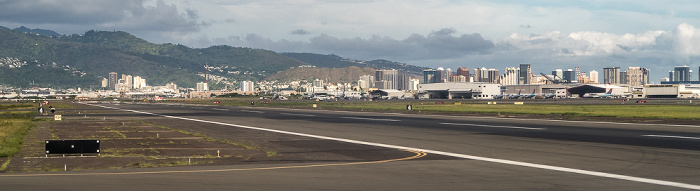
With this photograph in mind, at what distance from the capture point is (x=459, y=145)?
2784cm

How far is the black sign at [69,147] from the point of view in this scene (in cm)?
2261

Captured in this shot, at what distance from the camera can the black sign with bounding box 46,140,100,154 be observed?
22.6m

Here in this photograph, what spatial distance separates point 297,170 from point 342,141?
41.5 feet

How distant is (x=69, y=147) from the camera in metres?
22.7

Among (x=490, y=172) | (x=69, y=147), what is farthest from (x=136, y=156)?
(x=490, y=172)

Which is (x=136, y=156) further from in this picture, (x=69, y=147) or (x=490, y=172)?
(x=490, y=172)

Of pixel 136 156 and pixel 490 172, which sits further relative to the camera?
pixel 136 156

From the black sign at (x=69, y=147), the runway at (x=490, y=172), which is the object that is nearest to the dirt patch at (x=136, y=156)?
the black sign at (x=69, y=147)

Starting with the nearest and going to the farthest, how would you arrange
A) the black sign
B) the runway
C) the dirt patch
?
the runway
the dirt patch
the black sign

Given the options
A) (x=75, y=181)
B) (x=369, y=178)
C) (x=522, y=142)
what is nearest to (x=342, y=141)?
(x=522, y=142)

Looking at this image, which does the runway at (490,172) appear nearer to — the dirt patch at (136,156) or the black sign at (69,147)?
the dirt patch at (136,156)

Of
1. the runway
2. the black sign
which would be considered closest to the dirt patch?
the black sign

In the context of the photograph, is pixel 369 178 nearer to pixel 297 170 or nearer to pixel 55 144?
pixel 297 170

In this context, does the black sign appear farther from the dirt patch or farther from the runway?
the runway
